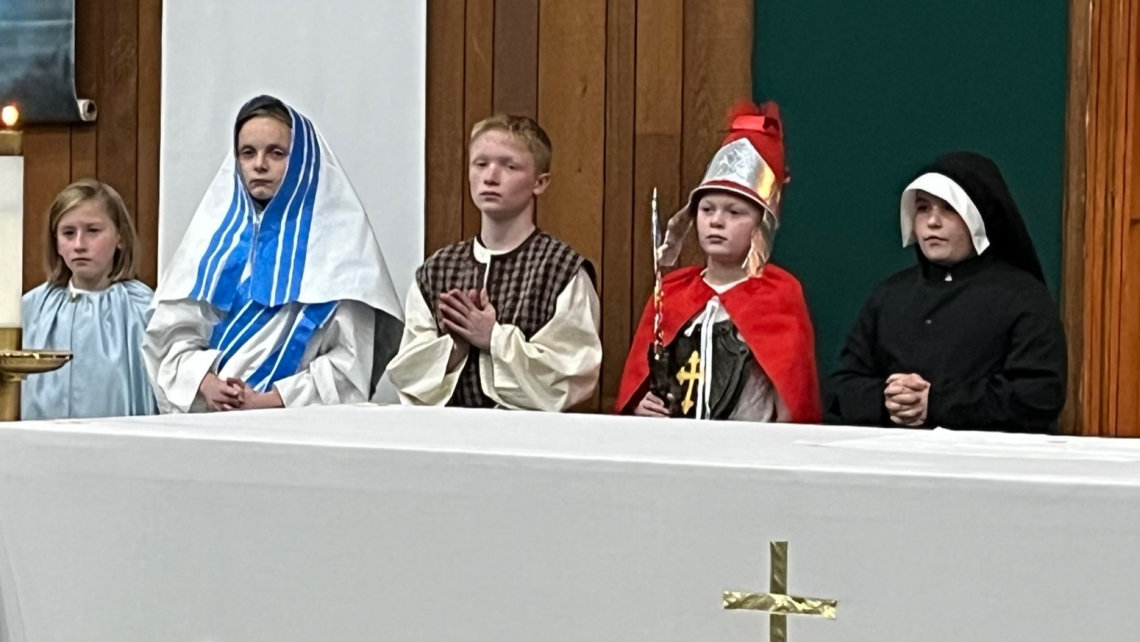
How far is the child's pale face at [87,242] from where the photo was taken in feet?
14.7

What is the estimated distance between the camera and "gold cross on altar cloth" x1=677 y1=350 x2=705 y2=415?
3648 millimetres

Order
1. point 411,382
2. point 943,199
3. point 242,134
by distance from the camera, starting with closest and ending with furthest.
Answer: point 943,199
point 411,382
point 242,134

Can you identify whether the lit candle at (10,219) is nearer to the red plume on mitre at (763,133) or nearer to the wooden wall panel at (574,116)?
the red plume on mitre at (763,133)

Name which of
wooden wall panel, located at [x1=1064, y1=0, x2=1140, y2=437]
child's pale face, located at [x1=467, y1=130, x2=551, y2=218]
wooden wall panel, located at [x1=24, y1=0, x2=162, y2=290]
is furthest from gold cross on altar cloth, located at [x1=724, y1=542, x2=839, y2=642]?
wooden wall panel, located at [x1=24, y1=0, x2=162, y2=290]

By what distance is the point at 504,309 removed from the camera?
391 cm

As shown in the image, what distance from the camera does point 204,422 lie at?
172cm

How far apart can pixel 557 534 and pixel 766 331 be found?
7.84 ft

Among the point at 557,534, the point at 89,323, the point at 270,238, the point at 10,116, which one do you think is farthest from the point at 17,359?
the point at 89,323

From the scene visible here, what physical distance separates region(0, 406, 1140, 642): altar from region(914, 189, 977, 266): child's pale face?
1856mm

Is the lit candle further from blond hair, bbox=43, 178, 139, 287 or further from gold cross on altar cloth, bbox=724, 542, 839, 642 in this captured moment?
blond hair, bbox=43, 178, 139, 287

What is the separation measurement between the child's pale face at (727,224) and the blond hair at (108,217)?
182 cm

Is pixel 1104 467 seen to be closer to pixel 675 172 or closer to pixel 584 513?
pixel 584 513

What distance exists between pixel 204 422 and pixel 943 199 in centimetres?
220

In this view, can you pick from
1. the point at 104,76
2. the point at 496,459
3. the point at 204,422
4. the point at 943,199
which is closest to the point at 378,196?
the point at 104,76
